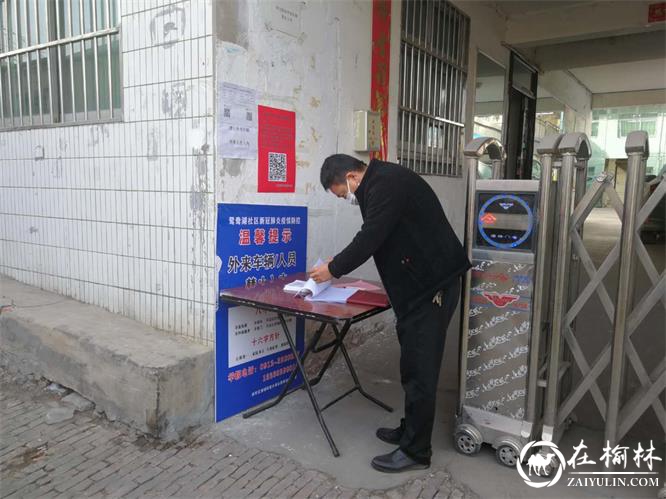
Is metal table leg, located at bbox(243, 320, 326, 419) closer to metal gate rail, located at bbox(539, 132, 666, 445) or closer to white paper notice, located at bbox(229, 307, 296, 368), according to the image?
white paper notice, located at bbox(229, 307, 296, 368)

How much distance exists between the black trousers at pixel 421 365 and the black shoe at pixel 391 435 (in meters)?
0.27

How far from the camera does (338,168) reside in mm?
2723

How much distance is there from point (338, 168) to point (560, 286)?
1.32m

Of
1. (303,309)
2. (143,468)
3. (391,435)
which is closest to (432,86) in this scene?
(303,309)

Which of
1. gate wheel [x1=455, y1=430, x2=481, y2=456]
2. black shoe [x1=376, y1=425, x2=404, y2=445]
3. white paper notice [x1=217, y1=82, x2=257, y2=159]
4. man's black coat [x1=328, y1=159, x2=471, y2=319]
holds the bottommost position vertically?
black shoe [x1=376, y1=425, x2=404, y2=445]

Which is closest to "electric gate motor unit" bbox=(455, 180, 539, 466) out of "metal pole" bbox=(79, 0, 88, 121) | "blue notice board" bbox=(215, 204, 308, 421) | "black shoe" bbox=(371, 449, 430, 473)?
"black shoe" bbox=(371, 449, 430, 473)

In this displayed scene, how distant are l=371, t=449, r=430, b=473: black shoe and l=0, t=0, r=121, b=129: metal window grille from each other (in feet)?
9.75

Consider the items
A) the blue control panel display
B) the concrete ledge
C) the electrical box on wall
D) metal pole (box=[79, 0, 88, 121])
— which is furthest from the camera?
the electrical box on wall

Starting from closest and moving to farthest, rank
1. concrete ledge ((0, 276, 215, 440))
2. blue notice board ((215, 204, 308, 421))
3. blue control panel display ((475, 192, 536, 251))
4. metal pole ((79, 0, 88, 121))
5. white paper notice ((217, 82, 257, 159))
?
1. blue control panel display ((475, 192, 536, 251))
2. concrete ledge ((0, 276, 215, 440))
3. white paper notice ((217, 82, 257, 159))
4. blue notice board ((215, 204, 308, 421))
5. metal pole ((79, 0, 88, 121))

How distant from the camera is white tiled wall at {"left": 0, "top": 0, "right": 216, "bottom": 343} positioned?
3.07m

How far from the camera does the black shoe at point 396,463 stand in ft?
8.75

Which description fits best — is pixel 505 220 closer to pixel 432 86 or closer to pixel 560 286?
pixel 560 286

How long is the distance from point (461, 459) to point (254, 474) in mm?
1142

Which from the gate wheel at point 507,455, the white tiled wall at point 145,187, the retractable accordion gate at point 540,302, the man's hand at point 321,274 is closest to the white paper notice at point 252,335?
the white tiled wall at point 145,187
